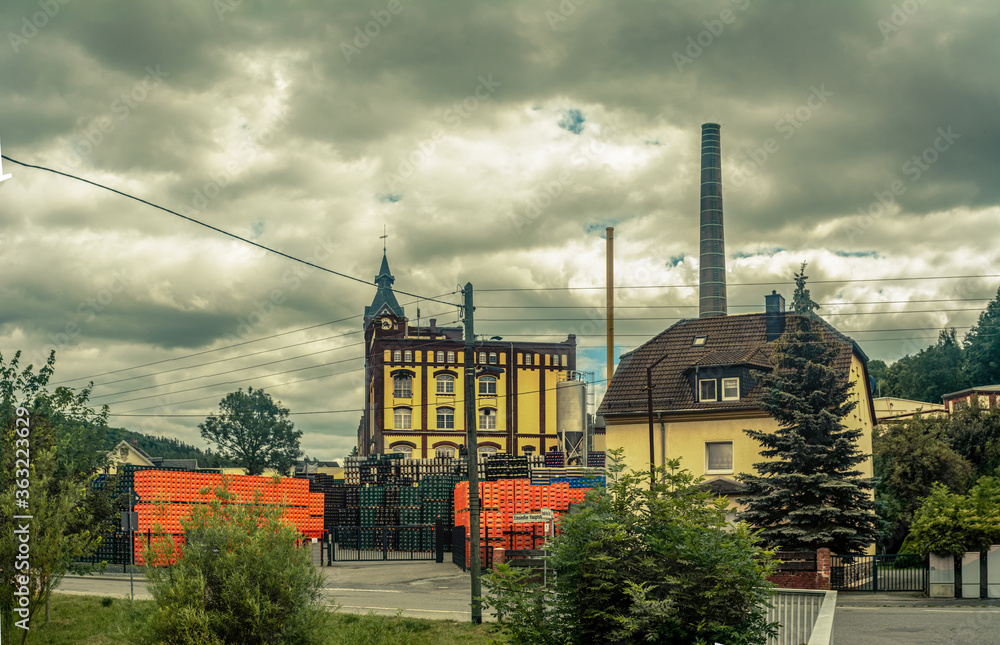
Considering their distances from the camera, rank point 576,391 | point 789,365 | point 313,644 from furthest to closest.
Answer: point 576,391, point 789,365, point 313,644

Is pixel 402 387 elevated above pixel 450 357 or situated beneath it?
situated beneath

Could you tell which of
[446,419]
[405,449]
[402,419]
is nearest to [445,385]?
[446,419]

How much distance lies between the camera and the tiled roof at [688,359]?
4106 cm

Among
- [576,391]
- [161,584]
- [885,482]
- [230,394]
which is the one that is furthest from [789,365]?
[230,394]

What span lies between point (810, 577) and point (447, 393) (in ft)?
195

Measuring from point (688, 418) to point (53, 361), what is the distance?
26829mm

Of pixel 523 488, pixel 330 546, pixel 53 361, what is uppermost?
pixel 53 361

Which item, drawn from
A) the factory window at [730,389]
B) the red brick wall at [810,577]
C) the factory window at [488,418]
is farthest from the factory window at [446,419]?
the red brick wall at [810,577]

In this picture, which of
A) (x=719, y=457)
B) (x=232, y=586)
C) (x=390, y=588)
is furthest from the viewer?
(x=719, y=457)

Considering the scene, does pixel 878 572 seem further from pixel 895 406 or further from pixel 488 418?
pixel 895 406

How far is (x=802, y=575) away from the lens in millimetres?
27406

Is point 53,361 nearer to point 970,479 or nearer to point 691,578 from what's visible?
point 691,578

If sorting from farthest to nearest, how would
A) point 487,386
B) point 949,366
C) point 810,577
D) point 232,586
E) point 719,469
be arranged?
point 949,366 < point 487,386 < point 719,469 < point 810,577 < point 232,586

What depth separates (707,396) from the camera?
41.5m
